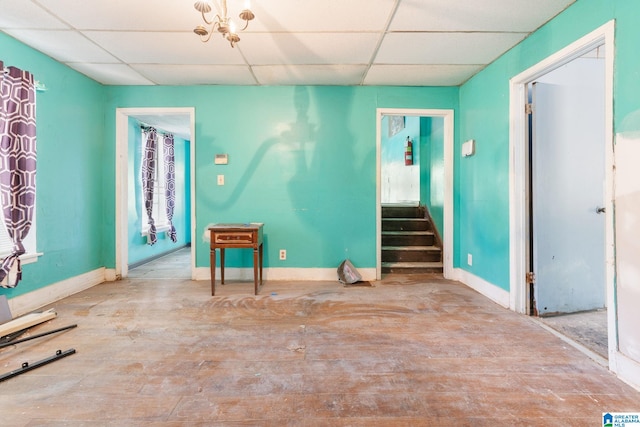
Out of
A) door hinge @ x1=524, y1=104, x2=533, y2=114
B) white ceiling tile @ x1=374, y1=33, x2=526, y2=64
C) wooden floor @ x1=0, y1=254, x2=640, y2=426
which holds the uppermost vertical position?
white ceiling tile @ x1=374, y1=33, x2=526, y2=64

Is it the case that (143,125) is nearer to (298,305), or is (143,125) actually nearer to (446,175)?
(298,305)

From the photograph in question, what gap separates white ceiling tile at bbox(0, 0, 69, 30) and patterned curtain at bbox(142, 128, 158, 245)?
7.36ft

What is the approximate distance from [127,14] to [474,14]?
2.48m

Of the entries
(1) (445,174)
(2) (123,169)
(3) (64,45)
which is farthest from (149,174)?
(1) (445,174)

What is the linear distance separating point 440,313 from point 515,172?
135cm

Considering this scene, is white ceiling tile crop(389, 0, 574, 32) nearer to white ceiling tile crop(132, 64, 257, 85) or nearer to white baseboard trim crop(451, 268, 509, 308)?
white ceiling tile crop(132, 64, 257, 85)

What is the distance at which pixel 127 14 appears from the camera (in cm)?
211

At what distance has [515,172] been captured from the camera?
98.7 inches

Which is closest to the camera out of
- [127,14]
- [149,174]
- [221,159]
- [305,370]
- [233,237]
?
[305,370]

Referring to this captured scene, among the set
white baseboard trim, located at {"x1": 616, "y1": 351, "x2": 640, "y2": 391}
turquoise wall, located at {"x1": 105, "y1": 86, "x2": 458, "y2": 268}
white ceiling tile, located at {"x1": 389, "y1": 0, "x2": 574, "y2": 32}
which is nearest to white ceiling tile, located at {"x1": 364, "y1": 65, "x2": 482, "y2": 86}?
turquoise wall, located at {"x1": 105, "y1": 86, "x2": 458, "y2": 268}

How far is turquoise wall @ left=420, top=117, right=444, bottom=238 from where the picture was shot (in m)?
4.07

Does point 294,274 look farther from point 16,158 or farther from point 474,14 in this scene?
point 474,14

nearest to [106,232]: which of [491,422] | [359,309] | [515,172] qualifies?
[359,309]

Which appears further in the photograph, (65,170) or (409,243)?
(409,243)
